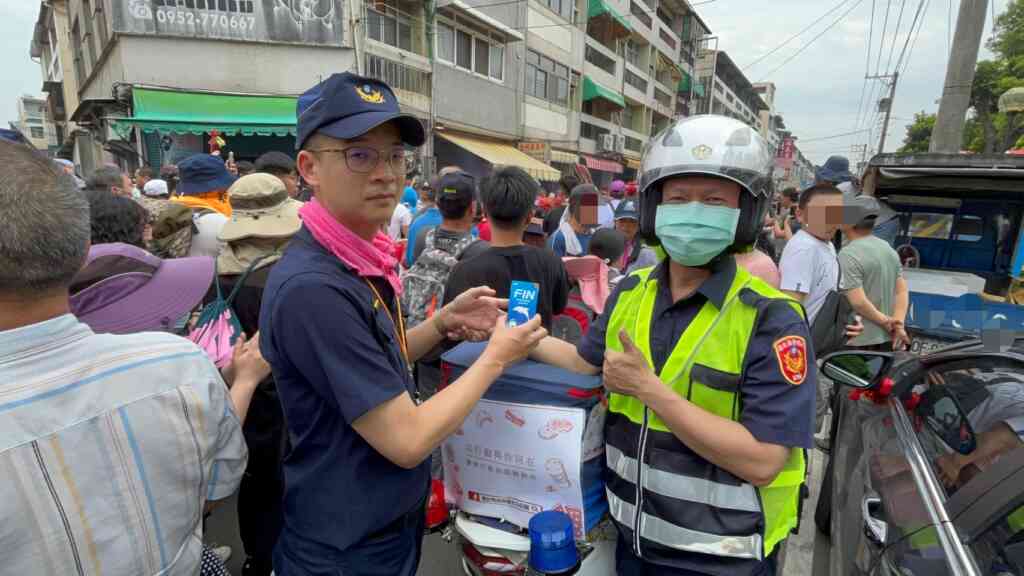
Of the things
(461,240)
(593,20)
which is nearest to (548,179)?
(593,20)

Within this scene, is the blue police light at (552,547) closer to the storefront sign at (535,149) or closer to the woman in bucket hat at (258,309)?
the woman in bucket hat at (258,309)

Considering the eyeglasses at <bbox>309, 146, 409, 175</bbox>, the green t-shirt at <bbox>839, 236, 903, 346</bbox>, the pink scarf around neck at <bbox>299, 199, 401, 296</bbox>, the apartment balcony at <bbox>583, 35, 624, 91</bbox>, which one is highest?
the apartment balcony at <bbox>583, 35, 624, 91</bbox>

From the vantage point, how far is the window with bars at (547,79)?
76.0 ft

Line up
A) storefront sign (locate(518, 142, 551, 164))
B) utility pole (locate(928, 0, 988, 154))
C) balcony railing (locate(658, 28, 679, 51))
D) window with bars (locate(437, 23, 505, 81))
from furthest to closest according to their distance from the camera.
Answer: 1. balcony railing (locate(658, 28, 679, 51))
2. storefront sign (locate(518, 142, 551, 164))
3. window with bars (locate(437, 23, 505, 81))
4. utility pole (locate(928, 0, 988, 154))

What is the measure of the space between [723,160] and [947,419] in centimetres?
141

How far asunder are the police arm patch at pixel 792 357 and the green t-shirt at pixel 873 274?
3.02 meters

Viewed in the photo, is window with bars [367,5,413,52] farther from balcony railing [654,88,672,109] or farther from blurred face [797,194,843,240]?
balcony railing [654,88,672,109]

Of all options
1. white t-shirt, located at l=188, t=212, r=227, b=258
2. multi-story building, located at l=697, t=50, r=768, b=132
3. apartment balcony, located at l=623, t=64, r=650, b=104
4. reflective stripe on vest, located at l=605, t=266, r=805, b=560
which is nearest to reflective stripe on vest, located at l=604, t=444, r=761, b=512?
reflective stripe on vest, located at l=605, t=266, r=805, b=560

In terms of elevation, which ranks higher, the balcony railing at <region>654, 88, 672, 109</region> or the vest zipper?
the balcony railing at <region>654, 88, 672, 109</region>

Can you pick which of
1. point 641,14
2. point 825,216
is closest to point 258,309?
point 825,216

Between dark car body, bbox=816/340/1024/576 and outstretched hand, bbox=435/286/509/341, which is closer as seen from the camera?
dark car body, bbox=816/340/1024/576

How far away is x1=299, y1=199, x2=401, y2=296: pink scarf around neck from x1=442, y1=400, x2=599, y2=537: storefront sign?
0.52 metres

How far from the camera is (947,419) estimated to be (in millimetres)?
1921

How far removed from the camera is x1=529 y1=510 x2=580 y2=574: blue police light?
4.49ft
